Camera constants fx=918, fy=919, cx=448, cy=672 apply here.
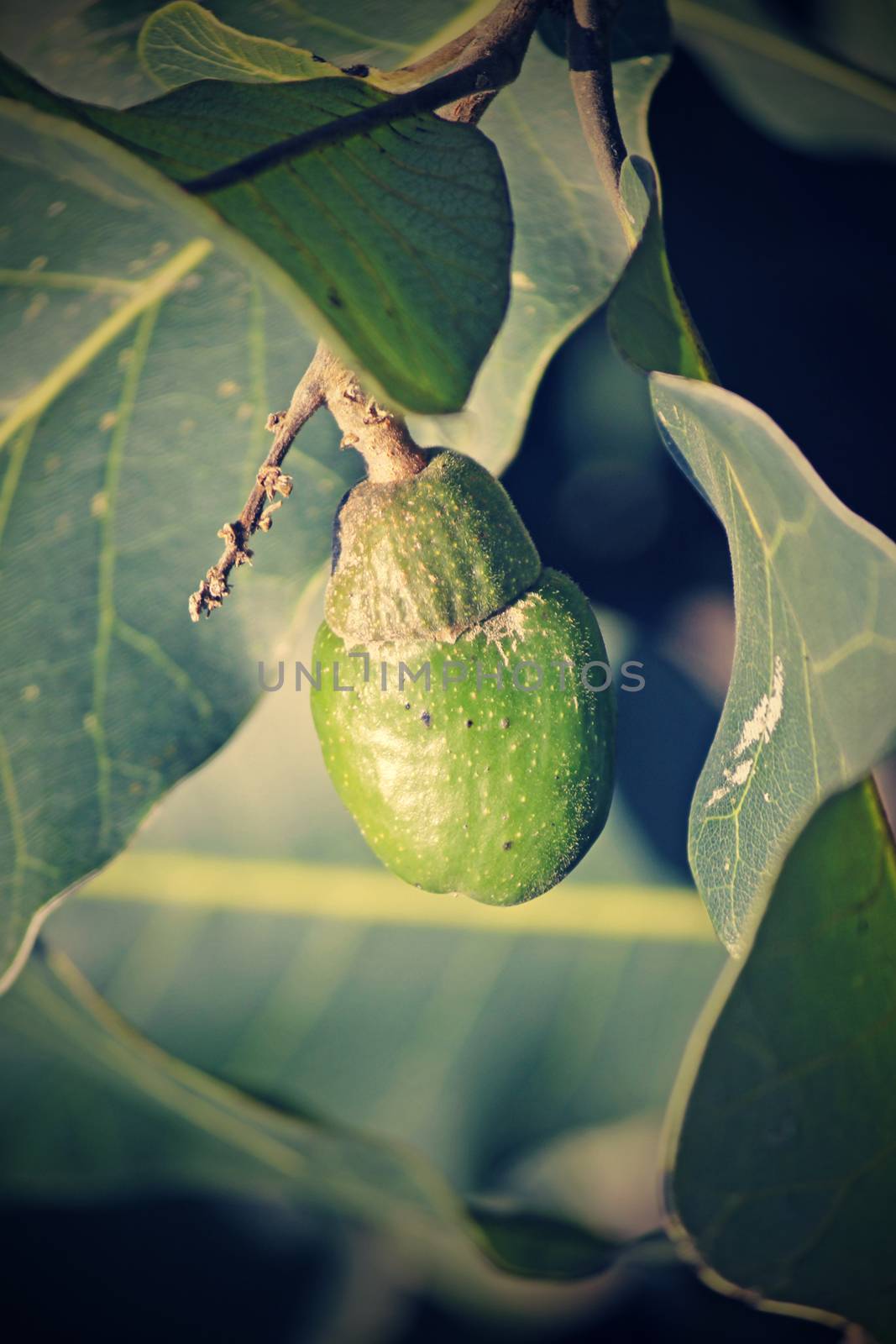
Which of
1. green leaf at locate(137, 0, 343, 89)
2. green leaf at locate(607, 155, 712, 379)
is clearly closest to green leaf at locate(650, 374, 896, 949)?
green leaf at locate(607, 155, 712, 379)

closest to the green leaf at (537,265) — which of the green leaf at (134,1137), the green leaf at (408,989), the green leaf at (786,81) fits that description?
the green leaf at (786,81)

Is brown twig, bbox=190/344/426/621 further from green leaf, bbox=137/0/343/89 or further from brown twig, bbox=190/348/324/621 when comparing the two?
green leaf, bbox=137/0/343/89

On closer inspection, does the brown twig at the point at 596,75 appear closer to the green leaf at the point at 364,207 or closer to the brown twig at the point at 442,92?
the brown twig at the point at 442,92

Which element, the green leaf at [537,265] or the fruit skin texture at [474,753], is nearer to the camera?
the fruit skin texture at [474,753]

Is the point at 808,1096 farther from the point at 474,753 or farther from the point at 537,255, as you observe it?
the point at 537,255

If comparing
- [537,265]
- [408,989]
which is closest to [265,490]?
[537,265]
